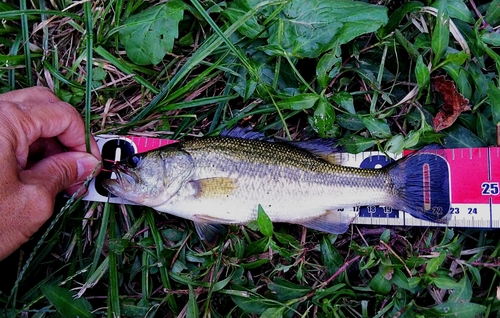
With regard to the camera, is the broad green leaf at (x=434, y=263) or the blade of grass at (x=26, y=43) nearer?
the broad green leaf at (x=434, y=263)

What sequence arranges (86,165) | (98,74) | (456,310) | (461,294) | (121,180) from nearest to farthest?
(456,310)
(461,294)
(121,180)
(86,165)
(98,74)

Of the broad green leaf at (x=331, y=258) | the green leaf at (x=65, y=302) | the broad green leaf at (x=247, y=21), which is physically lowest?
the green leaf at (x=65, y=302)

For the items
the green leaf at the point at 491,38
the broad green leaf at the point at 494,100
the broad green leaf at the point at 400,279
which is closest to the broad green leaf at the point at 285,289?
the broad green leaf at the point at 400,279

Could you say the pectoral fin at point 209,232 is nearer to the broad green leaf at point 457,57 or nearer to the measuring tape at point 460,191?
the measuring tape at point 460,191

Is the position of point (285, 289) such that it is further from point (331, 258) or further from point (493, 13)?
point (493, 13)

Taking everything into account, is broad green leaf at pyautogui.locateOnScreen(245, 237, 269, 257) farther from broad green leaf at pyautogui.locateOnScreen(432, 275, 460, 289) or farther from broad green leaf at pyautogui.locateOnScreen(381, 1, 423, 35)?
broad green leaf at pyautogui.locateOnScreen(381, 1, 423, 35)

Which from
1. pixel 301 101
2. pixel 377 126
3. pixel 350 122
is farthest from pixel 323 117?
pixel 377 126
